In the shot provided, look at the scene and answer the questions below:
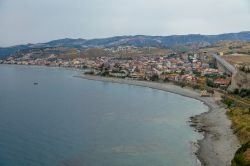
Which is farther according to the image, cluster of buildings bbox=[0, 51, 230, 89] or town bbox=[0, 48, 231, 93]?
cluster of buildings bbox=[0, 51, 230, 89]

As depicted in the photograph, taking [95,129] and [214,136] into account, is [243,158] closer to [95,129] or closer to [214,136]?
[214,136]

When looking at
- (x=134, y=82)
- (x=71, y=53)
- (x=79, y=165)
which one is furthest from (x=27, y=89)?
(x=71, y=53)

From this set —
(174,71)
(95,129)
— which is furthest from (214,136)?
(174,71)

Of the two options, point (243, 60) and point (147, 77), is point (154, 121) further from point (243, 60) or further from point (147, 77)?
point (243, 60)

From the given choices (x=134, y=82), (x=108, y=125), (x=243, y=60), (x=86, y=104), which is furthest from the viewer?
(x=243, y=60)

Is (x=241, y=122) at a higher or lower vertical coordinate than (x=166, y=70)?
higher

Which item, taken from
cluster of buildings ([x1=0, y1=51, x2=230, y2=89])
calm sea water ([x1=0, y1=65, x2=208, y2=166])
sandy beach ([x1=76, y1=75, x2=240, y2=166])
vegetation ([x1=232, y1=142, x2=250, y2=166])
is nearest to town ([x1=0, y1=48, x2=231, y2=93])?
cluster of buildings ([x1=0, y1=51, x2=230, y2=89])

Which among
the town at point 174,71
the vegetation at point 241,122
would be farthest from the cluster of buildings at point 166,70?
the vegetation at point 241,122

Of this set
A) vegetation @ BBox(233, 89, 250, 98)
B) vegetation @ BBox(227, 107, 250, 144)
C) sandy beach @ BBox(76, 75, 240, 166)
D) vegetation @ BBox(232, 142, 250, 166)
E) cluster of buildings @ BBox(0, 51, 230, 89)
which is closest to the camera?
vegetation @ BBox(232, 142, 250, 166)

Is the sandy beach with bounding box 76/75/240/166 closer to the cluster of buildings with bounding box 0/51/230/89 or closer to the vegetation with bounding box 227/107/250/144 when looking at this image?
the vegetation with bounding box 227/107/250/144
